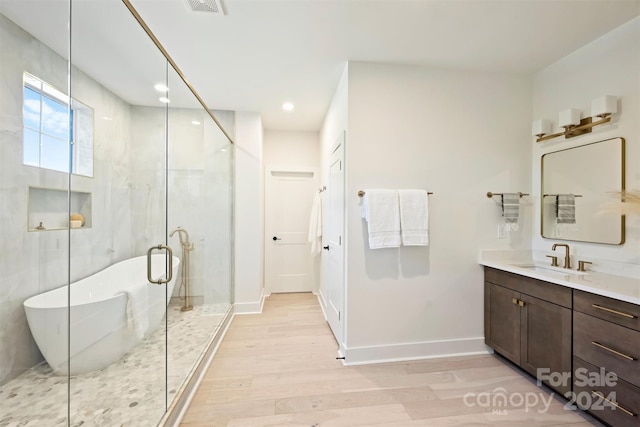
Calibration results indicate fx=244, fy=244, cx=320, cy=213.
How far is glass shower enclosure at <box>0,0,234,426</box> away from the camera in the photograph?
122cm

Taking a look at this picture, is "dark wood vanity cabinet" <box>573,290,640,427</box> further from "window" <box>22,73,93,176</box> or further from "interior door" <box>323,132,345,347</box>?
"window" <box>22,73,93,176</box>

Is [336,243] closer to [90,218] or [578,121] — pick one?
[90,218]

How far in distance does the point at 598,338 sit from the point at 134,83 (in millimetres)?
3756

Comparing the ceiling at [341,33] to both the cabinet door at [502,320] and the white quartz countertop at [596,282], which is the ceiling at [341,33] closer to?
the white quartz countertop at [596,282]

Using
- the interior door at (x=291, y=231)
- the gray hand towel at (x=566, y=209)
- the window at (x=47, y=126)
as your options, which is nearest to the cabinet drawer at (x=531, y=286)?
the gray hand towel at (x=566, y=209)

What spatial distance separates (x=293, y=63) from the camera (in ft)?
7.36

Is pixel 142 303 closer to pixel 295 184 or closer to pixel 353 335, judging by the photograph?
pixel 353 335

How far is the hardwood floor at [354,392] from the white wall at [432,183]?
8.7 inches

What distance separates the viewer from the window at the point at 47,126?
1.24m

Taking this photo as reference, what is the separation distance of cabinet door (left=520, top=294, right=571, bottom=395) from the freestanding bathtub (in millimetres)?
2888

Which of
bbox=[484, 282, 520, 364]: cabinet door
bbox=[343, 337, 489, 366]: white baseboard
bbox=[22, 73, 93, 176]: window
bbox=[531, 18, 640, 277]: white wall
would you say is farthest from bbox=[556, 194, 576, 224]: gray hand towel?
bbox=[22, 73, 93, 176]: window

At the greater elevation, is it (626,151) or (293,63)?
(293,63)

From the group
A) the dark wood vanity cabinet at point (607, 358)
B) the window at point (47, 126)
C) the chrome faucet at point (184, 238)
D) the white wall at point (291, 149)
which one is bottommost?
the dark wood vanity cabinet at point (607, 358)

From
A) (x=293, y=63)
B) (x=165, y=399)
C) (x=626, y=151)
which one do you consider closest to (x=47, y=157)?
(x=165, y=399)
